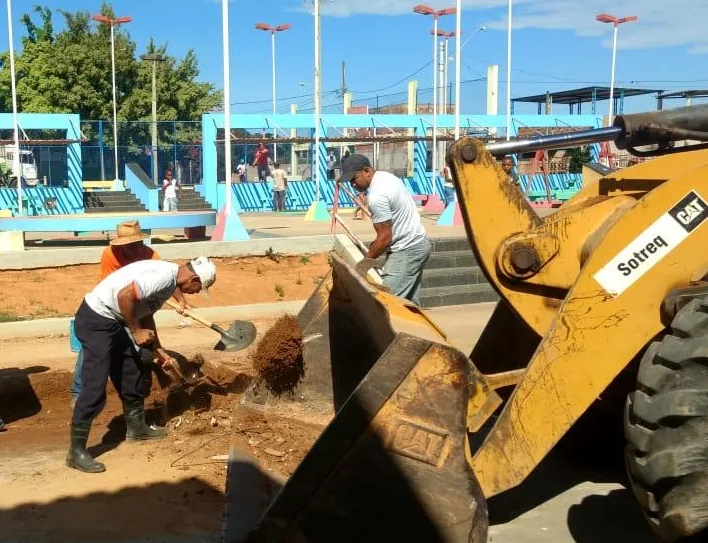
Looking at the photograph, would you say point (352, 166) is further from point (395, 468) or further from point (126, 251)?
point (395, 468)

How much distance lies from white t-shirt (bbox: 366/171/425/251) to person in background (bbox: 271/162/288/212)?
70.4ft

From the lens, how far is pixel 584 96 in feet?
136

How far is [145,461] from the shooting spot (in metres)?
5.25

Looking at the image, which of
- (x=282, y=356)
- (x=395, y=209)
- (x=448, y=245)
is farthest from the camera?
(x=448, y=245)

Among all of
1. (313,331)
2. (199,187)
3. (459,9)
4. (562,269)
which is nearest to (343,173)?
(313,331)

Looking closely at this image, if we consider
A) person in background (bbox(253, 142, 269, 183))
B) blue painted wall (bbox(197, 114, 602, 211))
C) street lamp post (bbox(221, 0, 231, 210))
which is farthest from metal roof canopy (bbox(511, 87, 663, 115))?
street lamp post (bbox(221, 0, 231, 210))

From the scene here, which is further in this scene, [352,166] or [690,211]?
[352,166]

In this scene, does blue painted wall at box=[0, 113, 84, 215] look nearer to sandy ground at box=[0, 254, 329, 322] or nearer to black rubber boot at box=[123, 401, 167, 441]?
sandy ground at box=[0, 254, 329, 322]

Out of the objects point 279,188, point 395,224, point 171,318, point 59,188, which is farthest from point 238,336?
point 279,188

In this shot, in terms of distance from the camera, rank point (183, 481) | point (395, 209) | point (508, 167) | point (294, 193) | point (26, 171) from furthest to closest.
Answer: point (294, 193), point (26, 171), point (508, 167), point (395, 209), point (183, 481)

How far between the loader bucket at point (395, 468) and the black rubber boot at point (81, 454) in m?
2.12

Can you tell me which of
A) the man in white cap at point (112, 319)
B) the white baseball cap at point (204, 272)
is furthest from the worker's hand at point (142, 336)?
the white baseball cap at point (204, 272)

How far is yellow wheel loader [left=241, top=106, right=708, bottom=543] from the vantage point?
10.6ft

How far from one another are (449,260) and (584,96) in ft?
110
